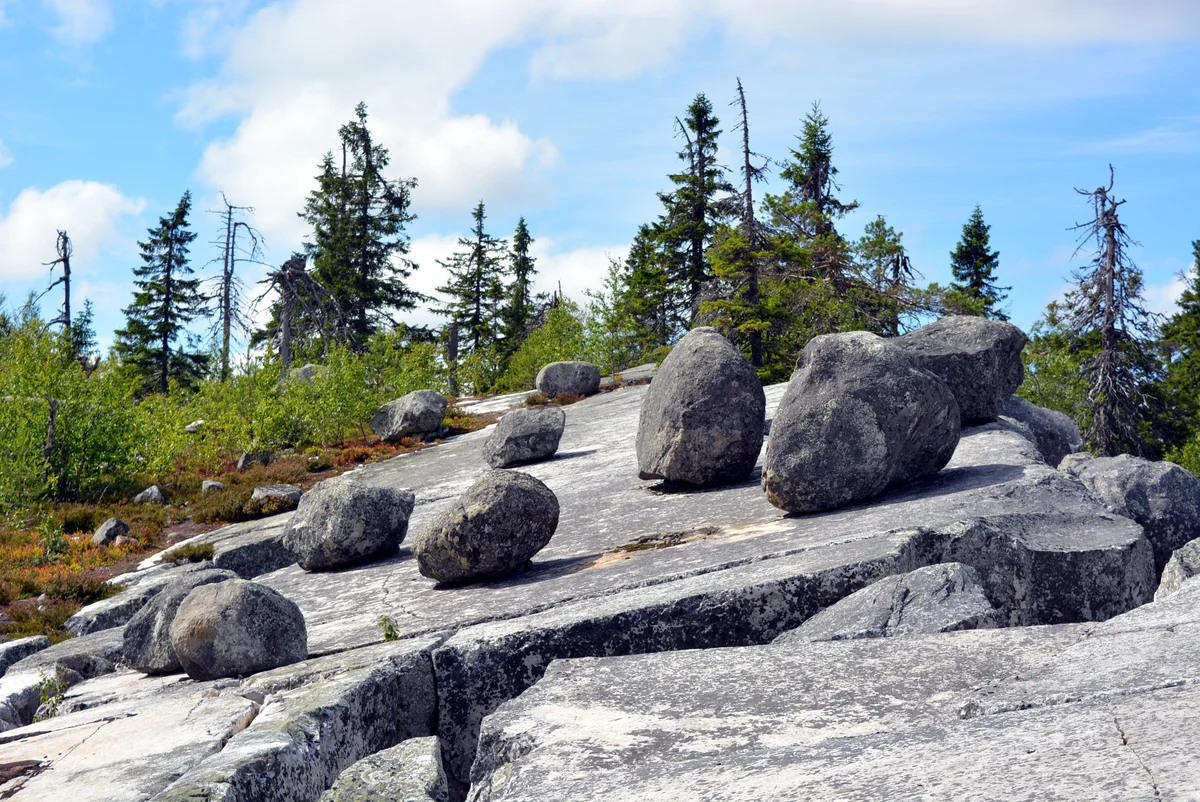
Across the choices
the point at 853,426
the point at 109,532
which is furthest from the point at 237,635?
the point at 109,532

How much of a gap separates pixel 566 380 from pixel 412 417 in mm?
6452

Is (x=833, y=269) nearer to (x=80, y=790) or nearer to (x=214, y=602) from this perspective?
(x=214, y=602)

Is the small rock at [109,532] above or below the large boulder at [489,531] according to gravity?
below

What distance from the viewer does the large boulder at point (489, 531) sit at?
29.5ft

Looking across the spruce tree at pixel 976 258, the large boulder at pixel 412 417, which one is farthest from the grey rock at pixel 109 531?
the spruce tree at pixel 976 258

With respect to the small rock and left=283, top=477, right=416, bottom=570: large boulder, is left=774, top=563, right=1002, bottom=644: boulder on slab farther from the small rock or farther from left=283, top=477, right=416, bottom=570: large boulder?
the small rock

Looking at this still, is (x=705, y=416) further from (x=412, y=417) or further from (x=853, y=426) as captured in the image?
(x=412, y=417)

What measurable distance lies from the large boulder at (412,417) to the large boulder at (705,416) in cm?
1437

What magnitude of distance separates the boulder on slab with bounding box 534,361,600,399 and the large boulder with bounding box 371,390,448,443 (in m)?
5.32

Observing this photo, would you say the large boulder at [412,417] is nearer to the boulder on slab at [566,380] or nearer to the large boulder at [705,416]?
the boulder on slab at [566,380]

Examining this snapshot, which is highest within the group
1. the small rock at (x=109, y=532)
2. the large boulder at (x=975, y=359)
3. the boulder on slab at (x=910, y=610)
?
the large boulder at (x=975, y=359)

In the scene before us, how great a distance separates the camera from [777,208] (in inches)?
1312

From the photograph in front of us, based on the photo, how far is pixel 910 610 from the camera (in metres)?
6.01

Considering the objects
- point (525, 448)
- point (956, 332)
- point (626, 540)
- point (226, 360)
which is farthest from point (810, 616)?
point (226, 360)
